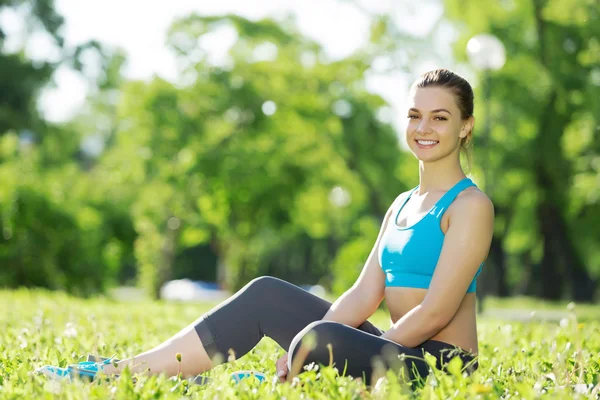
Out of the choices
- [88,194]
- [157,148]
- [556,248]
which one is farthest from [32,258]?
[556,248]

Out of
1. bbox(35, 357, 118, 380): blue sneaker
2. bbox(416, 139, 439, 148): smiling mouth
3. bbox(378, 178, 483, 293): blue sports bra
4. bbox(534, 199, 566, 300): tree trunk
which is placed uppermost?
bbox(416, 139, 439, 148): smiling mouth

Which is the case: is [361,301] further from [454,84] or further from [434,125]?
[454,84]

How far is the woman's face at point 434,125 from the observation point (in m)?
3.89

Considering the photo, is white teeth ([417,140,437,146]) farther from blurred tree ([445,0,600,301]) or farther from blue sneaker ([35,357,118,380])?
blurred tree ([445,0,600,301])

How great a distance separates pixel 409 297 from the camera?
378cm

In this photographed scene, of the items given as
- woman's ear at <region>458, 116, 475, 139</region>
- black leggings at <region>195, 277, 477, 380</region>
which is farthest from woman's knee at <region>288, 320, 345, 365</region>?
woman's ear at <region>458, 116, 475, 139</region>

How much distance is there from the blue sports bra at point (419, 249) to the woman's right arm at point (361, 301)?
0.17m

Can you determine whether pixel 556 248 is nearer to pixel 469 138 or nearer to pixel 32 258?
pixel 32 258

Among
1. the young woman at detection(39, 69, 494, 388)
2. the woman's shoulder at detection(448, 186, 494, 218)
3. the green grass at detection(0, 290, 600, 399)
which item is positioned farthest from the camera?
the woman's shoulder at detection(448, 186, 494, 218)

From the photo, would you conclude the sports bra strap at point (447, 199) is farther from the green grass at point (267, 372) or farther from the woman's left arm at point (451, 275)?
the green grass at point (267, 372)

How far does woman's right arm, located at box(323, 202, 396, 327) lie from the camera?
4.01m

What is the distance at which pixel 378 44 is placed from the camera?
81.1 feet

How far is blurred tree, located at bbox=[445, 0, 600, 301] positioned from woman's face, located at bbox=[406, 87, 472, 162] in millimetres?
14205

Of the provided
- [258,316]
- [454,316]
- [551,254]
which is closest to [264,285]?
[258,316]
